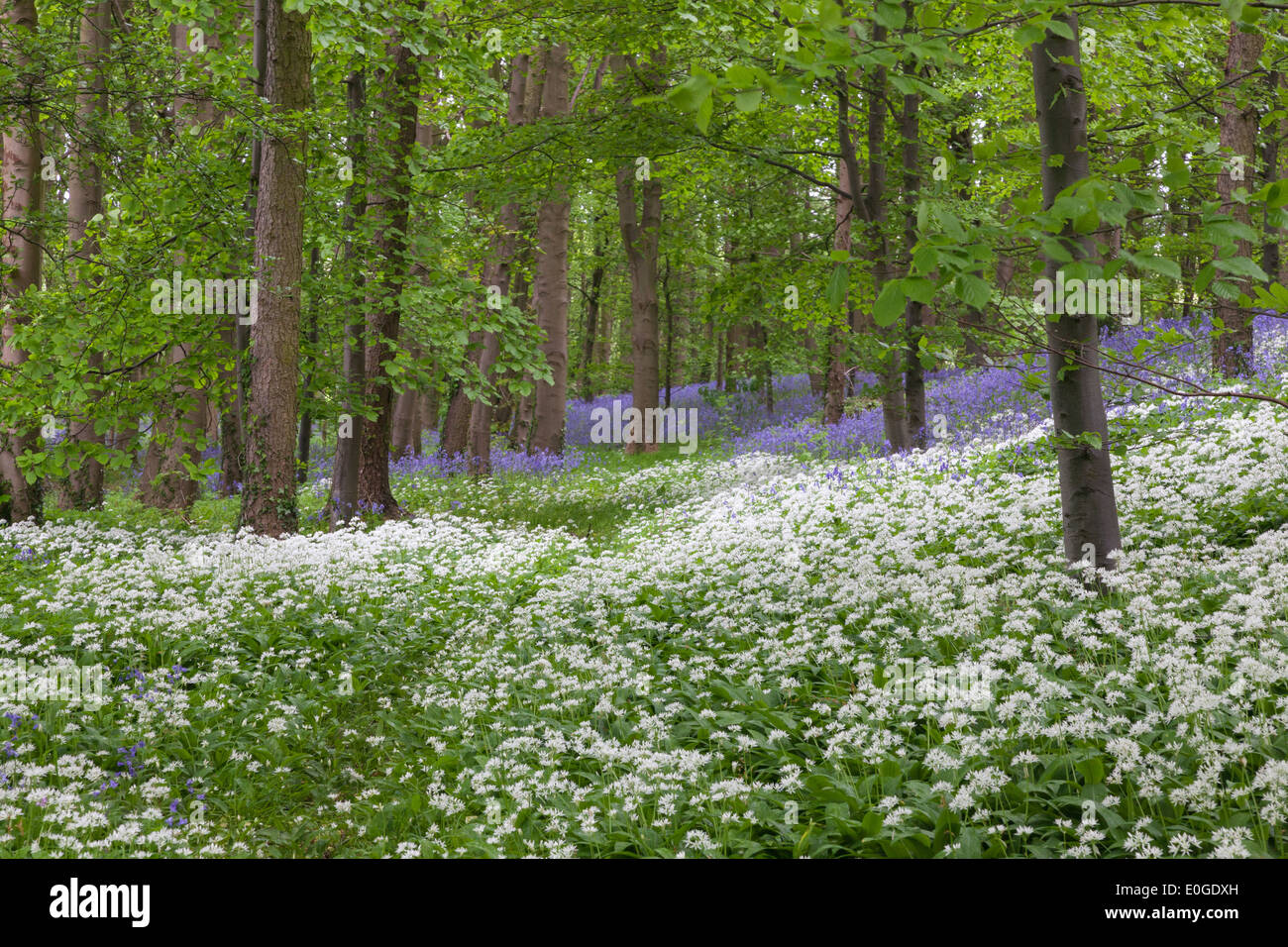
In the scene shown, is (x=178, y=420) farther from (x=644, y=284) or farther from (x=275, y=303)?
(x=644, y=284)

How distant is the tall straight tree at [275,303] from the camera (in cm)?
1016

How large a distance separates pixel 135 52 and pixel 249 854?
28.7ft

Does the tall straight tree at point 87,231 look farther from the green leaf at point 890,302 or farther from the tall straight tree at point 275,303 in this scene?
the green leaf at point 890,302

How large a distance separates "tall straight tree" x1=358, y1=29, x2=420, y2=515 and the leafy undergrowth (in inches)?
147

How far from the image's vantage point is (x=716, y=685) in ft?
18.3

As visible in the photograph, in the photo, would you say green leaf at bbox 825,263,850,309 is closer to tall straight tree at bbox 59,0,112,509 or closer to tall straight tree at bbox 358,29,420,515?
tall straight tree at bbox 358,29,420,515

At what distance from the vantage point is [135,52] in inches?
355

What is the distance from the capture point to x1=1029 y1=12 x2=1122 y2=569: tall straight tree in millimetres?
5633

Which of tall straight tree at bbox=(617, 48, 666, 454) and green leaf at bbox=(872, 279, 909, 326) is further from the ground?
tall straight tree at bbox=(617, 48, 666, 454)

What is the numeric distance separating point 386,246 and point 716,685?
9667 mm

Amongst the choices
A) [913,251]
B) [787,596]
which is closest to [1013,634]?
[787,596]

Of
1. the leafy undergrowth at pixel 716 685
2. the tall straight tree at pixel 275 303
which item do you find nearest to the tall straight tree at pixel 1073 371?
the leafy undergrowth at pixel 716 685

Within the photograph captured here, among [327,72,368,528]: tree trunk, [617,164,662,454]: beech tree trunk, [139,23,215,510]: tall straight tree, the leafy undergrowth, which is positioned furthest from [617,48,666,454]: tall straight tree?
the leafy undergrowth
